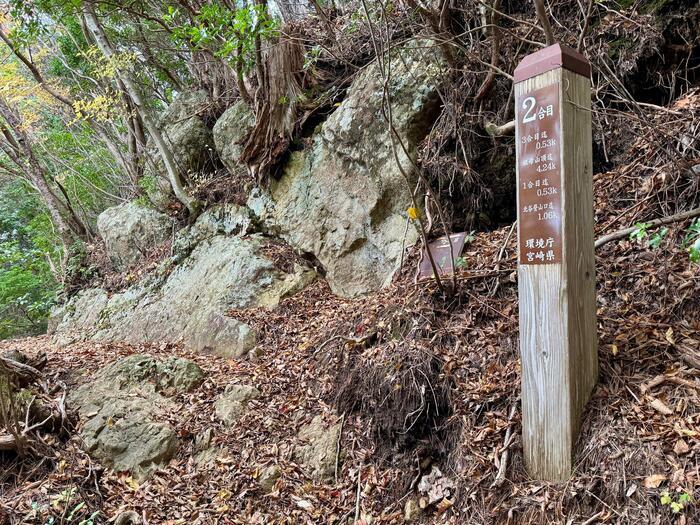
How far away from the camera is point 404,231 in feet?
19.0

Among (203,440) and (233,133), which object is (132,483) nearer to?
(203,440)

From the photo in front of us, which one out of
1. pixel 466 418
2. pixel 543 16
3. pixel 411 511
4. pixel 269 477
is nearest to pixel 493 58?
pixel 543 16

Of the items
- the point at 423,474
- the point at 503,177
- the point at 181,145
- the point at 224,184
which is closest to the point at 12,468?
the point at 423,474

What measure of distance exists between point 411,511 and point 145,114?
874 cm

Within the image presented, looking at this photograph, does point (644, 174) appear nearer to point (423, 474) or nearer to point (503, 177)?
point (503, 177)

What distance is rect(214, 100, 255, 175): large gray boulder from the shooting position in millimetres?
9008

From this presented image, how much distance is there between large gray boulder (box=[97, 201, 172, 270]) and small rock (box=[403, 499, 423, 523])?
29.2ft

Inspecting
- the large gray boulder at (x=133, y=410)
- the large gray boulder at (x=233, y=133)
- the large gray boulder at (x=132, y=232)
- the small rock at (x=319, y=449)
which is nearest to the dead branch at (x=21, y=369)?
the large gray boulder at (x=133, y=410)

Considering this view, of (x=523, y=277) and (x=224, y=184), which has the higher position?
(x=224, y=184)

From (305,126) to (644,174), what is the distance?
17.6 feet

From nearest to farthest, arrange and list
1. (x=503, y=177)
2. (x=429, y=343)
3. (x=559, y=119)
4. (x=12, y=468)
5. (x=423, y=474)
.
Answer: (x=559, y=119) → (x=423, y=474) → (x=12, y=468) → (x=429, y=343) → (x=503, y=177)

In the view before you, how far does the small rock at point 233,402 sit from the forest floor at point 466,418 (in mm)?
89

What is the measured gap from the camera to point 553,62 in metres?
2.50

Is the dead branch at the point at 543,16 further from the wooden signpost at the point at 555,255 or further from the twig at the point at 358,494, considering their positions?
the twig at the point at 358,494
